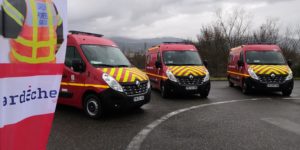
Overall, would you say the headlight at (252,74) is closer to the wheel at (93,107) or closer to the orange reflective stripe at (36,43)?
the wheel at (93,107)

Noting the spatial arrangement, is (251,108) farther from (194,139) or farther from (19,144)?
(19,144)

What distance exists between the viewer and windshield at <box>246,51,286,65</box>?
1278 centimetres

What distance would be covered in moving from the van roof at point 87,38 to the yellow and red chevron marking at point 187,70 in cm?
308

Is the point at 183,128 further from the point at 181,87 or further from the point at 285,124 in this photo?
the point at 181,87

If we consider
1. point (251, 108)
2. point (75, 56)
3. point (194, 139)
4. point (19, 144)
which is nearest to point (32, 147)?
point (19, 144)

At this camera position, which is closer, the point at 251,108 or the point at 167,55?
the point at 251,108

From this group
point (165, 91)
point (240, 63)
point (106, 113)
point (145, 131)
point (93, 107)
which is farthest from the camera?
point (240, 63)

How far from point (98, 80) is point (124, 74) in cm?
67

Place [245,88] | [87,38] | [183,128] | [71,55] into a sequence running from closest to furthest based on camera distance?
[183,128] < [71,55] < [87,38] < [245,88]

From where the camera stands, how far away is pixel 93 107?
7.54m

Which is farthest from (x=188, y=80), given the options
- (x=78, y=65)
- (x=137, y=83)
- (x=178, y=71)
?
(x=78, y=65)

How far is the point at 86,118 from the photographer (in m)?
7.52

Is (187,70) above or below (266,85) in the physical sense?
above

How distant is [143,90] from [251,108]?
3.55m
